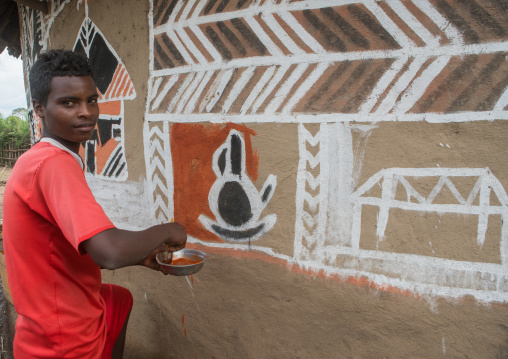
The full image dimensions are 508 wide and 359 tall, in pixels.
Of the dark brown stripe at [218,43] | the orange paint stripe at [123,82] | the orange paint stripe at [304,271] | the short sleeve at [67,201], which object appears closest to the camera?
the short sleeve at [67,201]

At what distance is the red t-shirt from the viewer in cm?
125

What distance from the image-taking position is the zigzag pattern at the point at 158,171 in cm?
239

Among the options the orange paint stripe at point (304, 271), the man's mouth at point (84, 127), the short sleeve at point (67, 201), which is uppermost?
the man's mouth at point (84, 127)

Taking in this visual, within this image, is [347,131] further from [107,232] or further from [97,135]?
[97,135]

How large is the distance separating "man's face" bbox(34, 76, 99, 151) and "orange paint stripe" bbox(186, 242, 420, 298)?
105 cm

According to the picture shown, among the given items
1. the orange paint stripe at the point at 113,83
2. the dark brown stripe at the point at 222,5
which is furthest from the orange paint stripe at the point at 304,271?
the dark brown stripe at the point at 222,5

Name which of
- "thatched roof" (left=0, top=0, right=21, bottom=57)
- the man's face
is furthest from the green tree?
the man's face

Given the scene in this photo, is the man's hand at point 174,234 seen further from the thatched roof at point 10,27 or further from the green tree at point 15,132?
the green tree at point 15,132

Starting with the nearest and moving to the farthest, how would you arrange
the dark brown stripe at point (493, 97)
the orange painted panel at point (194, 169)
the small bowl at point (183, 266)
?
the dark brown stripe at point (493, 97) → the small bowl at point (183, 266) → the orange painted panel at point (194, 169)

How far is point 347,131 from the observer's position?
1754mm

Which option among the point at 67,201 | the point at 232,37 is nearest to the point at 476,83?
the point at 232,37

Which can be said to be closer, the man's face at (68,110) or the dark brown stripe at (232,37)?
the man's face at (68,110)

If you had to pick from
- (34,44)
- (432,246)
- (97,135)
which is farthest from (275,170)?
(34,44)

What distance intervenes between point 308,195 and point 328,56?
690 mm
